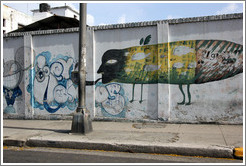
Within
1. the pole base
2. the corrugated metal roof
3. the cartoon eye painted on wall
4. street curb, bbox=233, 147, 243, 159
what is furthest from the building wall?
street curb, bbox=233, 147, 243, 159

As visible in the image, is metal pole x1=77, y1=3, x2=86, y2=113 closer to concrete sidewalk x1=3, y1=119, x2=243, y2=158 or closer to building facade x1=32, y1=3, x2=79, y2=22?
concrete sidewalk x1=3, y1=119, x2=243, y2=158

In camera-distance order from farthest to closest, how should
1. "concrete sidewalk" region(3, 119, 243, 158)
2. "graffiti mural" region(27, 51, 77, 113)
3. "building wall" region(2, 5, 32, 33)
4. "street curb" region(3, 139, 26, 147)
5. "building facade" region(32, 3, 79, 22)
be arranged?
"building facade" region(32, 3, 79, 22) → "building wall" region(2, 5, 32, 33) → "graffiti mural" region(27, 51, 77, 113) → "street curb" region(3, 139, 26, 147) → "concrete sidewalk" region(3, 119, 243, 158)

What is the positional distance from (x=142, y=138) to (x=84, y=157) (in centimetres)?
177

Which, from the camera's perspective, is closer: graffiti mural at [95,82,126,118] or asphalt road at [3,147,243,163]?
asphalt road at [3,147,243,163]

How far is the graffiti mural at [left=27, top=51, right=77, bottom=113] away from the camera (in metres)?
10.3

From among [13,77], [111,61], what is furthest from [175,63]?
[13,77]

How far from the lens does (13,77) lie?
11.1m

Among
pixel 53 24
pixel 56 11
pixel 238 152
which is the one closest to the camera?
pixel 238 152

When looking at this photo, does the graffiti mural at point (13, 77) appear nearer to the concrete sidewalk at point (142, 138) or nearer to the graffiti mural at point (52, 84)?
the graffiti mural at point (52, 84)

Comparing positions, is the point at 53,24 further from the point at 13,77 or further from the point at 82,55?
the point at 82,55

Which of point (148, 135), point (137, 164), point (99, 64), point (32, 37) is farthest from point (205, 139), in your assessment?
point (32, 37)

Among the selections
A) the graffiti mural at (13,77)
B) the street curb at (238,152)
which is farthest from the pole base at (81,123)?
the graffiti mural at (13,77)

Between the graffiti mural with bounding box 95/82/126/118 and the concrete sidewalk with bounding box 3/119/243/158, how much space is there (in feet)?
2.29

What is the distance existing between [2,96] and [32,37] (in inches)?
110
